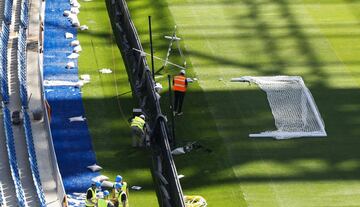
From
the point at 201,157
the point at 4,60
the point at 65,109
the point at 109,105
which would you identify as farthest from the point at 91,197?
the point at 4,60

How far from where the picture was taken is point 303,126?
103 ft

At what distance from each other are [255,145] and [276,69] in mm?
5503

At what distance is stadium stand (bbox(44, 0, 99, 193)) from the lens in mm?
29266

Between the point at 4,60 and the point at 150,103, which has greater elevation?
the point at 4,60

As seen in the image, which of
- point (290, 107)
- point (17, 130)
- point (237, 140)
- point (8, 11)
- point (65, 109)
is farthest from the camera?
point (8, 11)

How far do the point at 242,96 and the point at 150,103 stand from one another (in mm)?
3131

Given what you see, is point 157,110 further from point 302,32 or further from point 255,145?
point 302,32

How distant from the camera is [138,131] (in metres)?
30.1

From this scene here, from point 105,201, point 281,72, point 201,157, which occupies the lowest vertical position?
point 201,157

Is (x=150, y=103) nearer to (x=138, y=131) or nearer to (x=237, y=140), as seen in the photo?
(x=138, y=131)

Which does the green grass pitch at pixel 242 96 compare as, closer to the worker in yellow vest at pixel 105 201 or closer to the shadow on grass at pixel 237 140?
the shadow on grass at pixel 237 140

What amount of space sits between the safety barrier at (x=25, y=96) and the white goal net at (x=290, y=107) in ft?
21.5

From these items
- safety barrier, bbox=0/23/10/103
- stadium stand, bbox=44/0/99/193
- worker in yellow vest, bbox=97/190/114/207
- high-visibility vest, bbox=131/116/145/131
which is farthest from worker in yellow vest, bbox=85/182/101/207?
safety barrier, bbox=0/23/10/103

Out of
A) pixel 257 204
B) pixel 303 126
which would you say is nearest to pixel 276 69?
pixel 303 126
